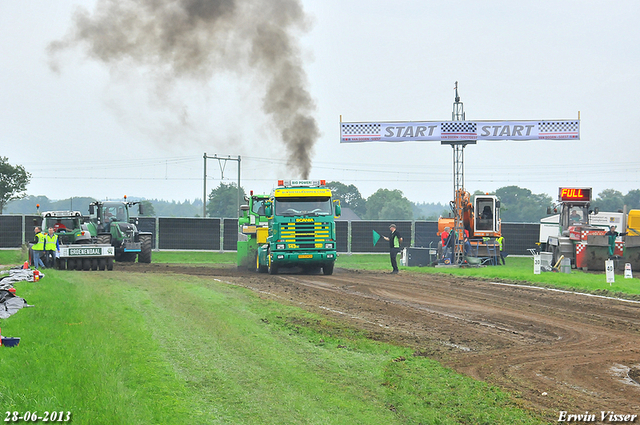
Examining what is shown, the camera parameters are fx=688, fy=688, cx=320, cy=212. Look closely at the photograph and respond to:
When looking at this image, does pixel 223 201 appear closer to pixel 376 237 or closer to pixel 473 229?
pixel 376 237

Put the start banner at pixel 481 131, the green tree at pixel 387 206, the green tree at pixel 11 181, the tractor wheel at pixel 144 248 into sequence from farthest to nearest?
the green tree at pixel 387 206, the green tree at pixel 11 181, the start banner at pixel 481 131, the tractor wheel at pixel 144 248

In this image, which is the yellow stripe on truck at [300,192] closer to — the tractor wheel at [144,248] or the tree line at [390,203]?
the tractor wheel at [144,248]

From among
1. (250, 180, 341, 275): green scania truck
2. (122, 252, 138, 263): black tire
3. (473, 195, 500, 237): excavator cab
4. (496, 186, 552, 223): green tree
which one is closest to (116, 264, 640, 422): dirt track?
(250, 180, 341, 275): green scania truck

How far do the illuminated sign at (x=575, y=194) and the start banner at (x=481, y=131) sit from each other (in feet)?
19.7

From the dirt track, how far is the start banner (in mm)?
14721

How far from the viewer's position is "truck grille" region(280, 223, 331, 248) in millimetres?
25906

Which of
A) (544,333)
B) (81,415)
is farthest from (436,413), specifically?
(544,333)

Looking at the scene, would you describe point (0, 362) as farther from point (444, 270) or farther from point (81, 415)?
point (444, 270)

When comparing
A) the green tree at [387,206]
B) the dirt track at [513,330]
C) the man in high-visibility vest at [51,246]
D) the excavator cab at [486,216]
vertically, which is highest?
the green tree at [387,206]

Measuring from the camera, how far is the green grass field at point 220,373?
6820 mm

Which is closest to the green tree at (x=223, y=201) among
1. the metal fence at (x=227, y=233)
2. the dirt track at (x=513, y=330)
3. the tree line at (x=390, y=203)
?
the tree line at (x=390, y=203)

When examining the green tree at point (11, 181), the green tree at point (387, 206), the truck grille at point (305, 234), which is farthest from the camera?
the green tree at point (387, 206)

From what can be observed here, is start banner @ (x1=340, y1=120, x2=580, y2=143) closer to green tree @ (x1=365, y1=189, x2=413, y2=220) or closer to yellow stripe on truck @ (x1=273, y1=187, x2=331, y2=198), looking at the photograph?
yellow stripe on truck @ (x1=273, y1=187, x2=331, y2=198)

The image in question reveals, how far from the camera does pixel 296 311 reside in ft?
49.9
